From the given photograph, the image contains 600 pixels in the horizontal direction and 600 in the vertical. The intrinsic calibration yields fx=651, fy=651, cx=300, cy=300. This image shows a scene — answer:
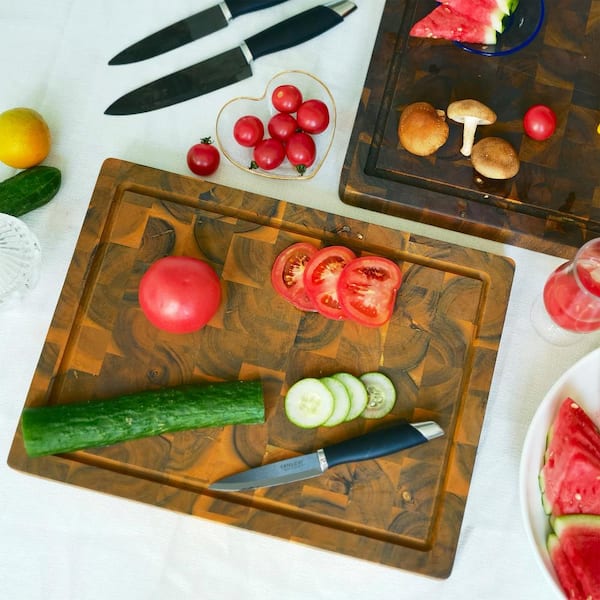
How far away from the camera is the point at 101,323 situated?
1.67m

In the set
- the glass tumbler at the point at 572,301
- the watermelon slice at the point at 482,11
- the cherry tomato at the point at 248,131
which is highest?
the watermelon slice at the point at 482,11

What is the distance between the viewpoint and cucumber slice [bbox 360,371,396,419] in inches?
64.3

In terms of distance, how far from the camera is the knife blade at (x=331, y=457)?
156cm

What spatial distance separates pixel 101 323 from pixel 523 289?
113cm

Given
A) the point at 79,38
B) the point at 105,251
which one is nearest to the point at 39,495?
the point at 105,251

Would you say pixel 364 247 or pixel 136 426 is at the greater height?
pixel 364 247

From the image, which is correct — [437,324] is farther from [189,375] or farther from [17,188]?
[17,188]

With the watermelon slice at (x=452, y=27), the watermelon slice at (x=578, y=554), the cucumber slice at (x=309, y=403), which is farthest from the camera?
the watermelon slice at (x=452, y=27)

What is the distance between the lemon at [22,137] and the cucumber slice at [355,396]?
3.28ft

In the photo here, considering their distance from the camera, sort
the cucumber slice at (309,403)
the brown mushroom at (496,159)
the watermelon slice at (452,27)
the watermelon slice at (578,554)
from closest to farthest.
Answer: the watermelon slice at (578,554) < the cucumber slice at (309,403) < the brown mushroom at (496,159) < the watermelon slice at (452,27)

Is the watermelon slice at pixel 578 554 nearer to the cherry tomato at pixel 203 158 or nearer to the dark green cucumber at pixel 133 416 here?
the dark green cucumber at pixel 133 416

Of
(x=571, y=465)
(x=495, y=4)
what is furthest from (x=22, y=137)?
(x=571, y=465)

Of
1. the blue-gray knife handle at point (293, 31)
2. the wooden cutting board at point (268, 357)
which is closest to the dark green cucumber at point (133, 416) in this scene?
the wooden cutting board at point (268, 357)

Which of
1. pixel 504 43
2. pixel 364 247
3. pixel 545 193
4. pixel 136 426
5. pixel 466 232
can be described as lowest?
pixel 136 426
